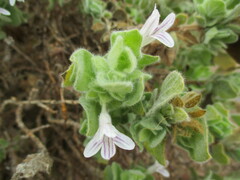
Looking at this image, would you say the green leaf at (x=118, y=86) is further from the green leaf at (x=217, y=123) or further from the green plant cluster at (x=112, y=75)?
the green leaf at (x=217, y=123)

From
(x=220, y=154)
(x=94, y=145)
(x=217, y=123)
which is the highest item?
(x=94, y=145)

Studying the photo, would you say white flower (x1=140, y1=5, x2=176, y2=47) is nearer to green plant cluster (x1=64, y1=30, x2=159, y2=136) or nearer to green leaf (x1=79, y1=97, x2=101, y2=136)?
green plant cluster (x1=64, y1=30, x2=159, y2=136)

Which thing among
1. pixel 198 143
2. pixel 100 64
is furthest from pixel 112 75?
pixel 198 143

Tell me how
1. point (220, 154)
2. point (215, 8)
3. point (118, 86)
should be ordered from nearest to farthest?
point (118, 86), point (215, 8), point (220, 154)

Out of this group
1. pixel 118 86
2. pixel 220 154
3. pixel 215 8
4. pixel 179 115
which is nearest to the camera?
pixel 118 86

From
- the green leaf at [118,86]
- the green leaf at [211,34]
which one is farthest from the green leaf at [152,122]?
the green leaf at [211,34]

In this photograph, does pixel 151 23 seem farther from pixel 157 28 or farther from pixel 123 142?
pixel 123 142
